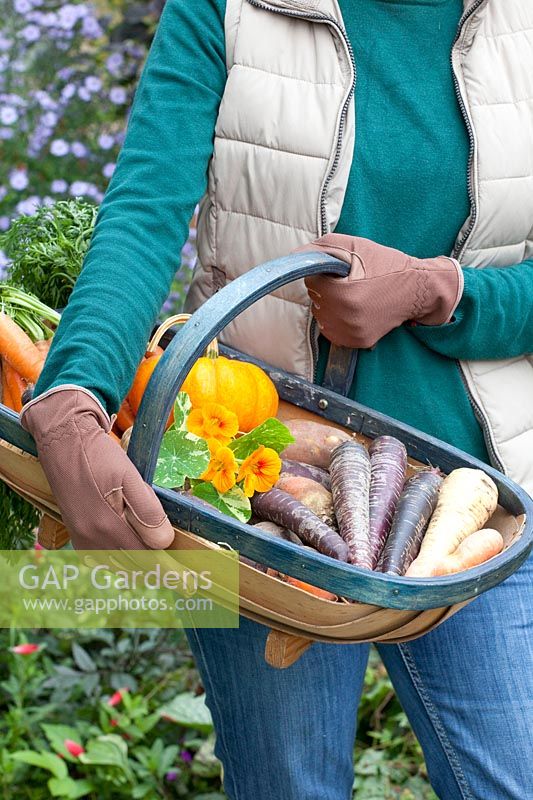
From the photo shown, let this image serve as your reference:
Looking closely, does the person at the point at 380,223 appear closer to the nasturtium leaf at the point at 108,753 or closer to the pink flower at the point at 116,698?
the nasturtium leaf at the point at 108,753

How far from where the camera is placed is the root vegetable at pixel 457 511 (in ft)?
4.43

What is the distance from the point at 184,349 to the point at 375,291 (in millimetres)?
335

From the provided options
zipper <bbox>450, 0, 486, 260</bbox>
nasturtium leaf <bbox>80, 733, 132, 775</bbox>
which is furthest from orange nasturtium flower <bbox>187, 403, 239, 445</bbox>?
nasturtium leaf <bbox>80, 733, 132, 775</bbox>

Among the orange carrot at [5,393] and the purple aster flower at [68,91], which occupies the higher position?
the purple aster flower at [68,91]

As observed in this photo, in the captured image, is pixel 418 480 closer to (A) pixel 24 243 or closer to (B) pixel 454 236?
(B) pixel 454 236

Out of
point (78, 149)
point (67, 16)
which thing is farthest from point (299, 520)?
point (67, 16)

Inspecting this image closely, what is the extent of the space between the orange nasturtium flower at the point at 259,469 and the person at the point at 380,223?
19 centimetres

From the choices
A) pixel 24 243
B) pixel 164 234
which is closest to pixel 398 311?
pixel 164 234

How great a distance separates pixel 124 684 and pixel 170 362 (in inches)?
59.7

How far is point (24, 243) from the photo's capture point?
6.46ft

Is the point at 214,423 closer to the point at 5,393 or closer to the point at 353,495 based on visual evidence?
the point at 353,495

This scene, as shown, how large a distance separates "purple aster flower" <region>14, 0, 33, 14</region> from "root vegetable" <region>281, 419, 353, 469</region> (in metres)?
2.37

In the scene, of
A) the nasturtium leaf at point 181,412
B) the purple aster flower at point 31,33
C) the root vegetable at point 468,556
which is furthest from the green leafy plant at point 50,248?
the purple aster flower at point 31,33

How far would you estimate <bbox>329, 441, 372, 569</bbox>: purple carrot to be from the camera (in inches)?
52.6
